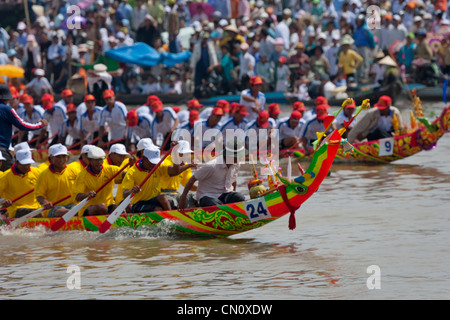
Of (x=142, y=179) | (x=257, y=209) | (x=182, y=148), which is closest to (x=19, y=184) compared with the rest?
(x=142, y=179)

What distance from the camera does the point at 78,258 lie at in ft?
40.7

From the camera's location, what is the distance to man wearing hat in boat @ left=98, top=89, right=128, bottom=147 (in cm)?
2025

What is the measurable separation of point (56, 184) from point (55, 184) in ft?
0.04

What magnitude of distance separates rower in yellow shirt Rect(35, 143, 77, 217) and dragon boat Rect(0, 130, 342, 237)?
0.19m

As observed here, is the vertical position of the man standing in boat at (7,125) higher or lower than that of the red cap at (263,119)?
higher

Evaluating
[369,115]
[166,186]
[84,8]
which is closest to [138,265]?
[166,186]

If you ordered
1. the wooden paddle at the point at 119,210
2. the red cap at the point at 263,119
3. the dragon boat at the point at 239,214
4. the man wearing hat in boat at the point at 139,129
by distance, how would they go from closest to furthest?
the dragon boat at the point at 239,214 → the wooden paddle at the point at 119,210 → the red cap at the point at 263,119 → the man wearing hat in boat at the point at 139,129

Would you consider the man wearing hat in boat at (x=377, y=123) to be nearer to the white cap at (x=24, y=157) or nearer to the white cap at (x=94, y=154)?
the white cap at (x=94, y=154)

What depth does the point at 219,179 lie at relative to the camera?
12906mm

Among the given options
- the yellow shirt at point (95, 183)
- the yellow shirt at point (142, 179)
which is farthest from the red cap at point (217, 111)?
the yellow shirt at point (142, 179)

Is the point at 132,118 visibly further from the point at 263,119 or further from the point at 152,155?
the point at 152,155

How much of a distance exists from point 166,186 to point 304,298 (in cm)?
386

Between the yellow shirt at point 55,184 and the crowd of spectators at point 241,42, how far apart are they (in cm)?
1229

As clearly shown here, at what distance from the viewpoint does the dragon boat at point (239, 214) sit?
38.7 ft
